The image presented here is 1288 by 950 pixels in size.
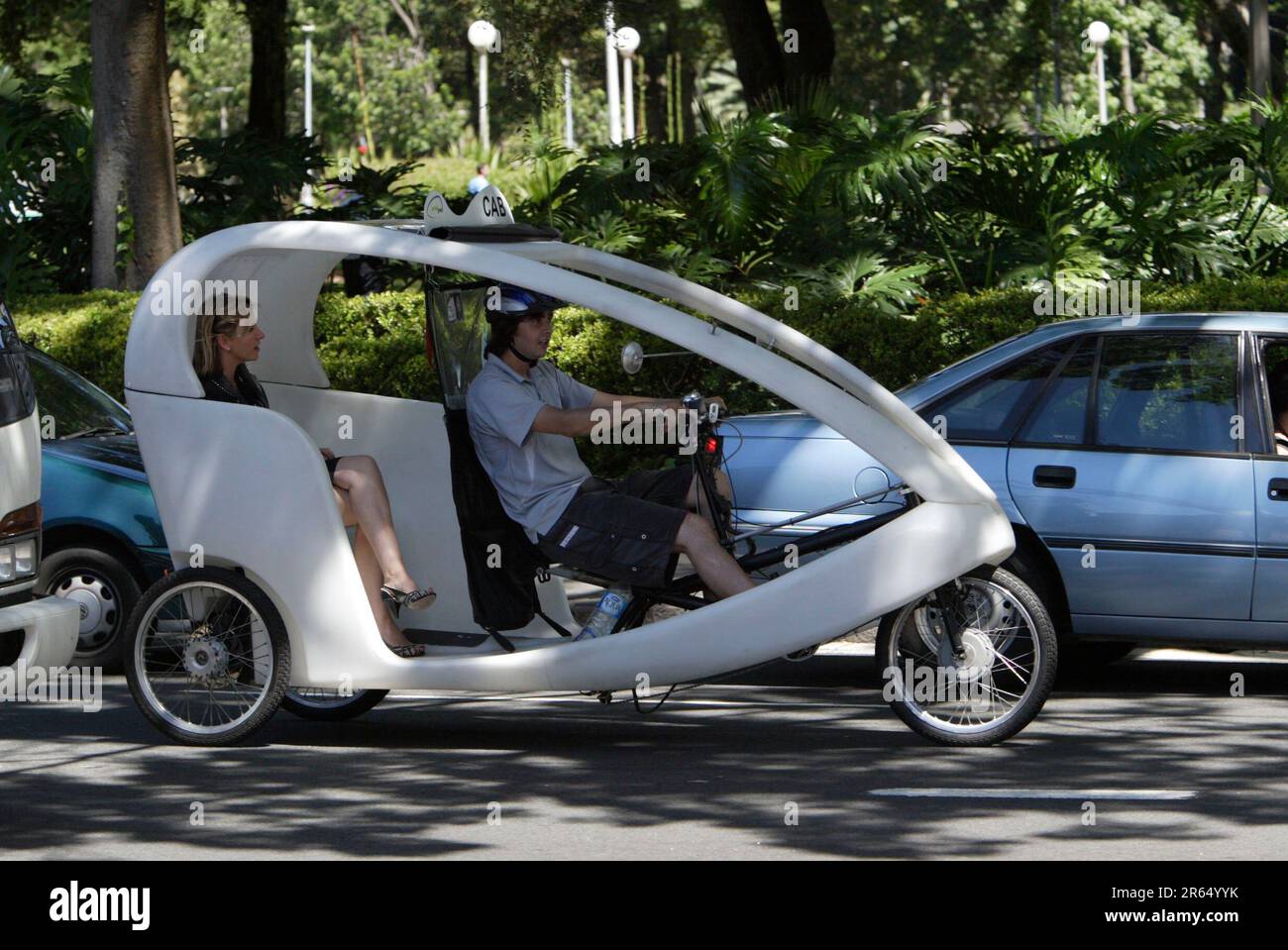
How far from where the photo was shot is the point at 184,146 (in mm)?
17516

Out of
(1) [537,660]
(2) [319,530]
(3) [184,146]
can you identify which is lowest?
(1) [537,660]

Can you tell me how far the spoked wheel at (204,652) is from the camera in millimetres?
7344

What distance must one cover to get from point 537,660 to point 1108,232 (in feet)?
25.3

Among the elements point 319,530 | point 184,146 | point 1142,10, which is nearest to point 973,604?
point 319,530

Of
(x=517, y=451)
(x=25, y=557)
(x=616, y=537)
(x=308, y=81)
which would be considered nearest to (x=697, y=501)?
(x=616, y=537)

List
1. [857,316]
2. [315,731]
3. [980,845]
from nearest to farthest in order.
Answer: [980,845]
[315,731]
[857,316]

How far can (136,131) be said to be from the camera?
14.6 m

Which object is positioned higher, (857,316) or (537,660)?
(857,316)

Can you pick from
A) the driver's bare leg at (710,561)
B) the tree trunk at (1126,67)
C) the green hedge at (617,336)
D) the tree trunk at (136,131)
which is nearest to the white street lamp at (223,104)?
the tree trunk at (1126,67)

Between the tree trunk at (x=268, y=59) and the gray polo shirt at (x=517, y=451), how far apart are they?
48.3 ft

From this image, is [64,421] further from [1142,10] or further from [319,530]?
[1142,10]

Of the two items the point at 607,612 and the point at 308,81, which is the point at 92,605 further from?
the point at 308,81

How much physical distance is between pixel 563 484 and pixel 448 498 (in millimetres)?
933

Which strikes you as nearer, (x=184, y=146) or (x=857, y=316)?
(x=857, y=316)
